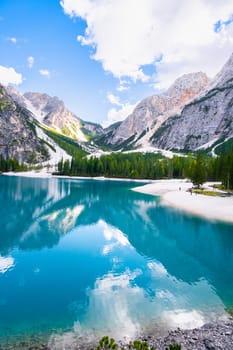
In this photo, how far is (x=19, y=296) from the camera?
58.6 feet

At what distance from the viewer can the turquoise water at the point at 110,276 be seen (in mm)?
14781

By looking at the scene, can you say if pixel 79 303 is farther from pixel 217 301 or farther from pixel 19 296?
pixel 217 301

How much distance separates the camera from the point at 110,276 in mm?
21891

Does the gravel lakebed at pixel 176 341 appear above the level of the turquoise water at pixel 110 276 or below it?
above

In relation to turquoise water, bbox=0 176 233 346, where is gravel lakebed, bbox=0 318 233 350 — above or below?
above

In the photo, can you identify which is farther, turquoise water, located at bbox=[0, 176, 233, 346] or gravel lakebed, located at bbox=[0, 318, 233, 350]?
turquoise water, located at bbox=[0, 176, 233, 346]

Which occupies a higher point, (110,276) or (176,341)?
(176,341)

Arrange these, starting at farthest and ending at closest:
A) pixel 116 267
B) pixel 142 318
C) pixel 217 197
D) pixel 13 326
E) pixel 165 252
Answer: pixel 217 197
pixel 165 252
pixel 116 267
pixel 142 318
pixel 13 326

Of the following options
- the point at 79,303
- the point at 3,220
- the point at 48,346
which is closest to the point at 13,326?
the point at 48,346

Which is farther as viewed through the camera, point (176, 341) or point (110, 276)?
point (110, 276)

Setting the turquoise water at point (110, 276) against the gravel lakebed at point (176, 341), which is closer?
the gravel lakebed at point (176, 341)

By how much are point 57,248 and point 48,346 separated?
1805 cm

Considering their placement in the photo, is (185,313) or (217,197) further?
(217,197)

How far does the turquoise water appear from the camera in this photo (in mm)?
14781
